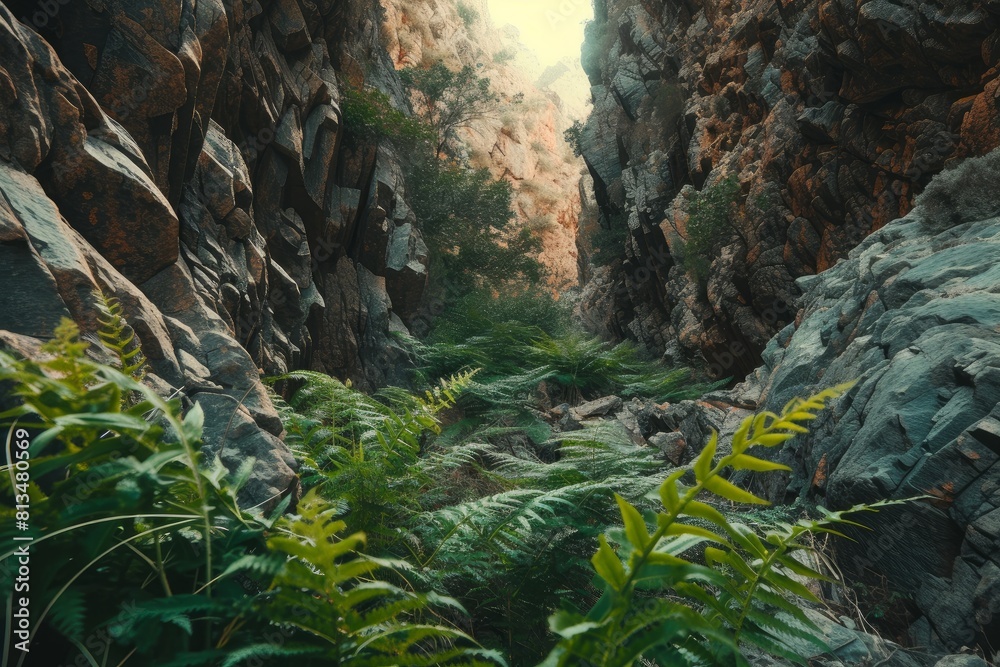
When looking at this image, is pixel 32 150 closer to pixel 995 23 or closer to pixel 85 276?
pixel 85 276

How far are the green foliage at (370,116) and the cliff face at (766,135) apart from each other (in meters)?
6.78

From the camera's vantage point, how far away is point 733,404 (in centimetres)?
582

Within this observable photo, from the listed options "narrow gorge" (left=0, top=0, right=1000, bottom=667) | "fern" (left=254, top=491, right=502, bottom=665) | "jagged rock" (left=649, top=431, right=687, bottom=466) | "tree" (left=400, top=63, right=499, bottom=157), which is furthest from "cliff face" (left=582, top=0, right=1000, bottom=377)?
"fern" (left=254, top=491, right=502, bottom=665)

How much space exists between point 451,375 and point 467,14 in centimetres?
3185

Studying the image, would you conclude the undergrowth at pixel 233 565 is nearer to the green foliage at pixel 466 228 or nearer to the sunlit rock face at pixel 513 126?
the green foliage at pixel 466 228

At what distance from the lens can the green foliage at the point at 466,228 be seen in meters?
14.7

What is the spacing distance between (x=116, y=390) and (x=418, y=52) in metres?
25.8

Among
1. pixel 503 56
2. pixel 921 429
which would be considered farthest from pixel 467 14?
pixel 921 429

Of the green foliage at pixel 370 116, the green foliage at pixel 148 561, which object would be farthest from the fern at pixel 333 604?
the green foliage at pixel 370 116

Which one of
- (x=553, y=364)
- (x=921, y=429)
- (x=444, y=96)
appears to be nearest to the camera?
(x=921, y=429)

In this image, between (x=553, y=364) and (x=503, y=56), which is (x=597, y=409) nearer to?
(x=553, y=364)

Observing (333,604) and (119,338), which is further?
(119,338)

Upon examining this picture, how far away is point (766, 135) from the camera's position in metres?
10.7

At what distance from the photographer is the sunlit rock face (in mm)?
24609
